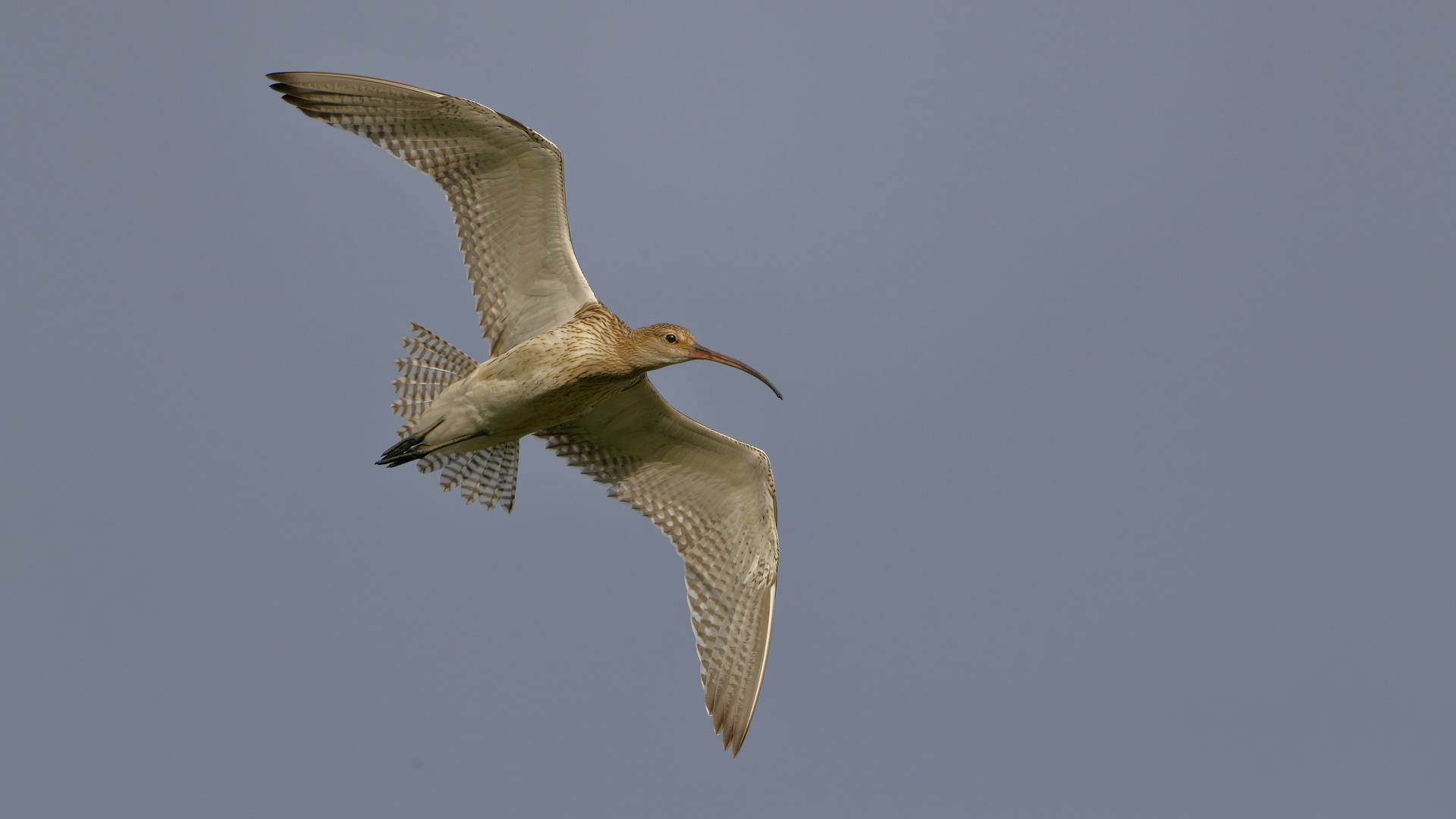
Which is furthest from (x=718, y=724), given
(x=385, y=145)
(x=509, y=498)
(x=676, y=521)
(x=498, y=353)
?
(x=385, y=145)

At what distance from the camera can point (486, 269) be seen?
12.1 m

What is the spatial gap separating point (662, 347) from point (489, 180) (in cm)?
200

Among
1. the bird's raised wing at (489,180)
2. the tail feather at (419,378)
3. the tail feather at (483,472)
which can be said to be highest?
the bird's raised wing at (489,180)

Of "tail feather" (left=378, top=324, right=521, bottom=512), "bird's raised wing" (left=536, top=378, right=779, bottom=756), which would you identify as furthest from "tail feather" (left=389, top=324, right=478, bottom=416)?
"bird's raised wing" (left=536, top=378, right=779, bottom=756)

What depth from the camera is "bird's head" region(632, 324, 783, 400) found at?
11656mm

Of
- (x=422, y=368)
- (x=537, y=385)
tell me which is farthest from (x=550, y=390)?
(x=422, y=368)

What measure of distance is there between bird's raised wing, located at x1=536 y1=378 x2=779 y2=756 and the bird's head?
1.93 ft

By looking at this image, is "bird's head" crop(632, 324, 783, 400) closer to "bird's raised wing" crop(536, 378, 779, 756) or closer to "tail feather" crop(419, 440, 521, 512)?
"bird's raised wing" crop(536, 378, 779, 756)

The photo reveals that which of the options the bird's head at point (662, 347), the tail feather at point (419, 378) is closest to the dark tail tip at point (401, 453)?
the tail feather at point (419, 378)

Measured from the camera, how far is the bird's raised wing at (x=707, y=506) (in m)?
12.3

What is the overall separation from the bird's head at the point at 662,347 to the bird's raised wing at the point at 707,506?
0.59 m

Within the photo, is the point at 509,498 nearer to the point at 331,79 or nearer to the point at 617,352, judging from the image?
the point at 617,352

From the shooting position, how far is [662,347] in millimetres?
11680

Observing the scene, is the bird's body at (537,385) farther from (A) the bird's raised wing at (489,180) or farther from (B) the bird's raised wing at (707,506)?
(B) the bird's raised wing at (707,506)
